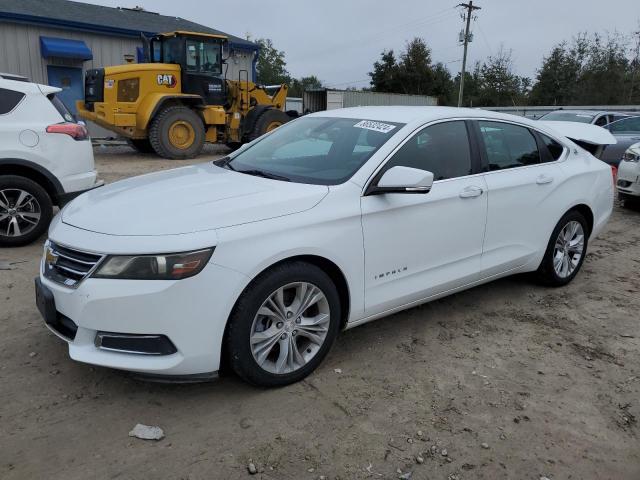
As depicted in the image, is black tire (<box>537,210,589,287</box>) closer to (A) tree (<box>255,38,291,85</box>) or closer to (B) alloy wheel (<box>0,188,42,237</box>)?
(B) alloy wheel (<box>0,188,42,237</box>)

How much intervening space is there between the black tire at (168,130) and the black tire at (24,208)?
312 inches

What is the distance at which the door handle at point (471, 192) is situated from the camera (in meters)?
3.83

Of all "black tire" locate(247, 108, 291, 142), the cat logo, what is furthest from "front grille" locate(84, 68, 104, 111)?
"black tire" locate(247, 108, 291, 142)

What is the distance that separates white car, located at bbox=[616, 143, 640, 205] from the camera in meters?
8.32

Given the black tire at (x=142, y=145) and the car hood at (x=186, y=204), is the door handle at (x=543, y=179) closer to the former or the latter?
the car hood at (x=186, y=204)

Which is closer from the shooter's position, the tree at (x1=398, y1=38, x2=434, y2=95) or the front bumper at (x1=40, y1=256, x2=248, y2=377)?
the front bumper at (x1=40, y1=256, x2=248, y2=377)

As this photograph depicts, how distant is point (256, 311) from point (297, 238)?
0.45 m

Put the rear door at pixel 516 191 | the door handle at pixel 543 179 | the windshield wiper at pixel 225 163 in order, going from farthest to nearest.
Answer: the door handle at pixel 543 179, the rear door at pixel 516 191, the windshield wiper at pixel 225 163

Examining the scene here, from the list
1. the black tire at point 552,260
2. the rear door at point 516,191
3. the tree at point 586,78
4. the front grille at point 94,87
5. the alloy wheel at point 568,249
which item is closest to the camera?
the rear door at point 516,191

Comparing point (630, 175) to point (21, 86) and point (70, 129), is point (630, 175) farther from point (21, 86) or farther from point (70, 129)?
point (21, 86)

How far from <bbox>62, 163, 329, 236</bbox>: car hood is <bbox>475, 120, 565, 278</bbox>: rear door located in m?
1.54

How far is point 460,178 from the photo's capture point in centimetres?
389

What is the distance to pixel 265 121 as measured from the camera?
14.8 meters

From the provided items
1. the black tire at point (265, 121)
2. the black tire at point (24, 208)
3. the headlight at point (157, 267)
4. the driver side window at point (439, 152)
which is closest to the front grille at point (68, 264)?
the headlight at point (157, 267)
